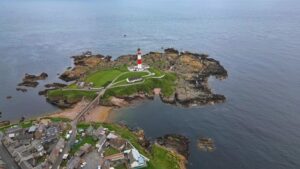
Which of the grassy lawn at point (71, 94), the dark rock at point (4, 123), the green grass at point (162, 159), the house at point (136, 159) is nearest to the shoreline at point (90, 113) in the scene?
the grassy lawn at point (71, 94)

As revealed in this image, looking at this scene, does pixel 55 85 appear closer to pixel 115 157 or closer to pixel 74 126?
pixel 74 126

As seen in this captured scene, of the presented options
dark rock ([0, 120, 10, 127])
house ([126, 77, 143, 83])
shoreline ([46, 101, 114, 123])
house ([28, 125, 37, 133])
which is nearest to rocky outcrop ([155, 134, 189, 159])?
shoreline ([46, 101, 114, 123])

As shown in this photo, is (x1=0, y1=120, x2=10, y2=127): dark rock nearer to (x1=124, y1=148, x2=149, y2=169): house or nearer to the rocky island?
the rocky island

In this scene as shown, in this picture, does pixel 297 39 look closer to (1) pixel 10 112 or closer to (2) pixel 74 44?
(2) pixel 74 44

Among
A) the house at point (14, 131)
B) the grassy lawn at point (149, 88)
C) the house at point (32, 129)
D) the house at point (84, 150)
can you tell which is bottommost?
the house at point (14, 131)

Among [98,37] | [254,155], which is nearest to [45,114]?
[254,155]

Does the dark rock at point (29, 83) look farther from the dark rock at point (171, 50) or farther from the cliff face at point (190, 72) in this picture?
the dark rock at point (171, 50)

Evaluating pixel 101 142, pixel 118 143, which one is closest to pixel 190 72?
pixel 118 143
